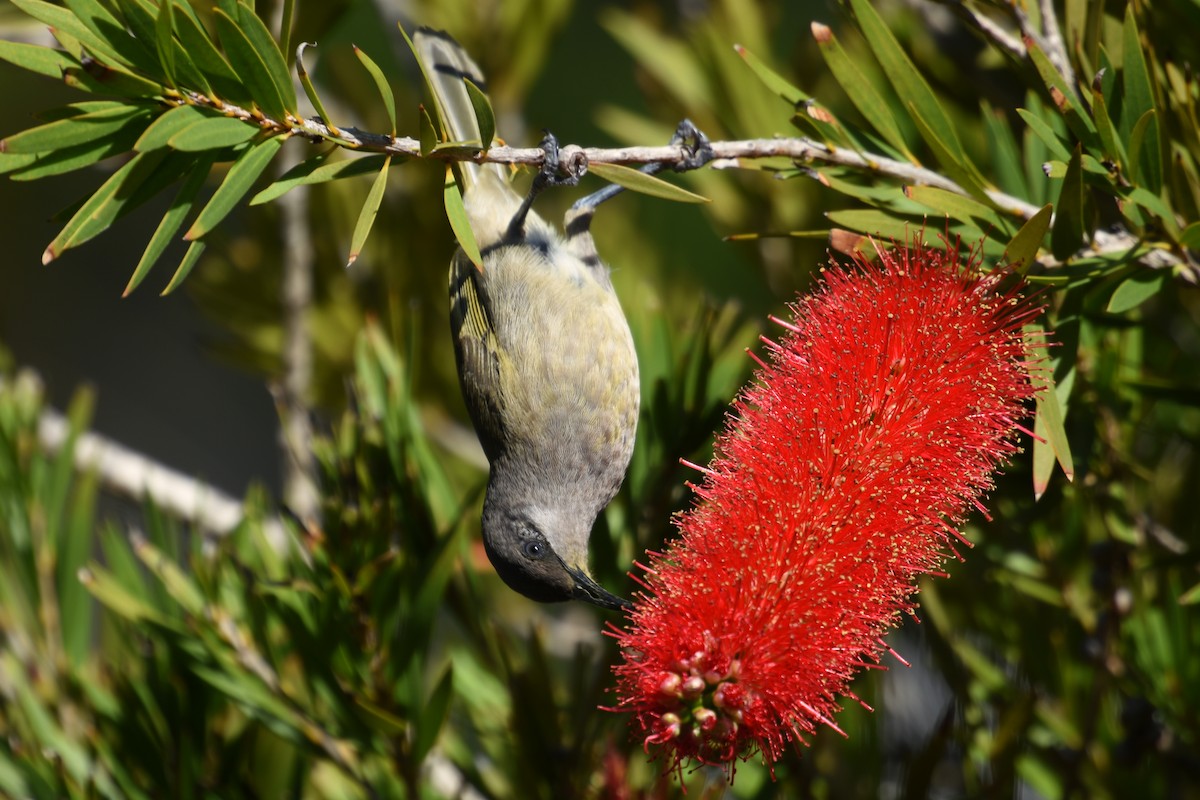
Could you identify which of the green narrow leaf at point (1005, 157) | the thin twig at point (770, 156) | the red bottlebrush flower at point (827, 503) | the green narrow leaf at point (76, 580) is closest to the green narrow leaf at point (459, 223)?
the thin twig at point (770, 156)

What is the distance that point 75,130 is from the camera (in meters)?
Result: 1.10

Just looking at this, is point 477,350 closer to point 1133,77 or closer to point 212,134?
point 212,134

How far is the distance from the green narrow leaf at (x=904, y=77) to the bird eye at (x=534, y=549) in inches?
37.8

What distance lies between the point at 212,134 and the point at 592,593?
0.98 meters

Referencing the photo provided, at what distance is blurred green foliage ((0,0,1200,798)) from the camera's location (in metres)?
1.19

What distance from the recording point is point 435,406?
2.65 metres

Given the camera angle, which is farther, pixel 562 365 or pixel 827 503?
pixel 562 365

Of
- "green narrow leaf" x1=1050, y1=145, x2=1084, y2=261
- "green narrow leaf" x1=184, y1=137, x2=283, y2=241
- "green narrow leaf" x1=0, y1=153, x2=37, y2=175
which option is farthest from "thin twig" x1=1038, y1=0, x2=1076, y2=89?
"green narrow leaf" x1=0, y1=153, x2=37, y2=175

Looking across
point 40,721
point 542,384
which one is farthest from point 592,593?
point 40,721

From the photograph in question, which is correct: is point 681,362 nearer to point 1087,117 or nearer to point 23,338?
point 1087,117

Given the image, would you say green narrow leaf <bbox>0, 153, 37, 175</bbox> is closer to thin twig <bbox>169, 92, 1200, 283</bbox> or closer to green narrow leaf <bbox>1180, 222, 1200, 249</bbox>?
thin twig <bbox>169, 92, 1200, 283</bbox>

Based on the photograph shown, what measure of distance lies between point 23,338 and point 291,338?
147 inches

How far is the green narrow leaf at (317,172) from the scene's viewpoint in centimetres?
109

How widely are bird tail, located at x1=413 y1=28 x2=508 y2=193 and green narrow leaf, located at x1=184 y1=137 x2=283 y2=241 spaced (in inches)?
37.7
